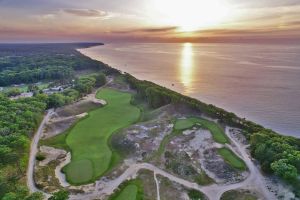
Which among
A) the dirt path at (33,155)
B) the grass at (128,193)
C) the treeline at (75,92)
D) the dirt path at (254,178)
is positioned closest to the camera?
the grass at (128,193)

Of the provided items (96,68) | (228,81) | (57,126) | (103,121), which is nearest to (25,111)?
(57,126)

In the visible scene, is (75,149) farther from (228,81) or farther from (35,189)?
(228,81)

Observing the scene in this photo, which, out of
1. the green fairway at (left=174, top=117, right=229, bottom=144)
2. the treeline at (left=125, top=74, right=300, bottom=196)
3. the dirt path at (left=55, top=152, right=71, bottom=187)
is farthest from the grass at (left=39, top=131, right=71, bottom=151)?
the treeline at (left=125, top=74, right=300, bottom=196)

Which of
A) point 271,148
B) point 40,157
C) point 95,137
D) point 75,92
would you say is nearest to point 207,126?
point 271,148

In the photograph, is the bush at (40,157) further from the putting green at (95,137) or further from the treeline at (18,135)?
the putting green at (95,137)

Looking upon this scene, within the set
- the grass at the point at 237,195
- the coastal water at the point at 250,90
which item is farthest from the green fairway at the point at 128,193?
the coastal water at the point at 250,90

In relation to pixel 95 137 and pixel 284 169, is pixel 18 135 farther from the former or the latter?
pixel 284 169

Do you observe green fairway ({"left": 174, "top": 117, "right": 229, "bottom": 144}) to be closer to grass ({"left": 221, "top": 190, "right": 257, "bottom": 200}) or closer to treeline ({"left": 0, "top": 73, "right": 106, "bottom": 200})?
grass ({"left": 221, "top": 190, "right": 257, "bottom": 200})

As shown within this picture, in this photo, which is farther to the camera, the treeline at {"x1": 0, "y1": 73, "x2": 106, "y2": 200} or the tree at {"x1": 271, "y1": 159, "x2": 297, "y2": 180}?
the treeline at {"x1": 0, "y1": 73, "x2": 106, "y2": 200}
